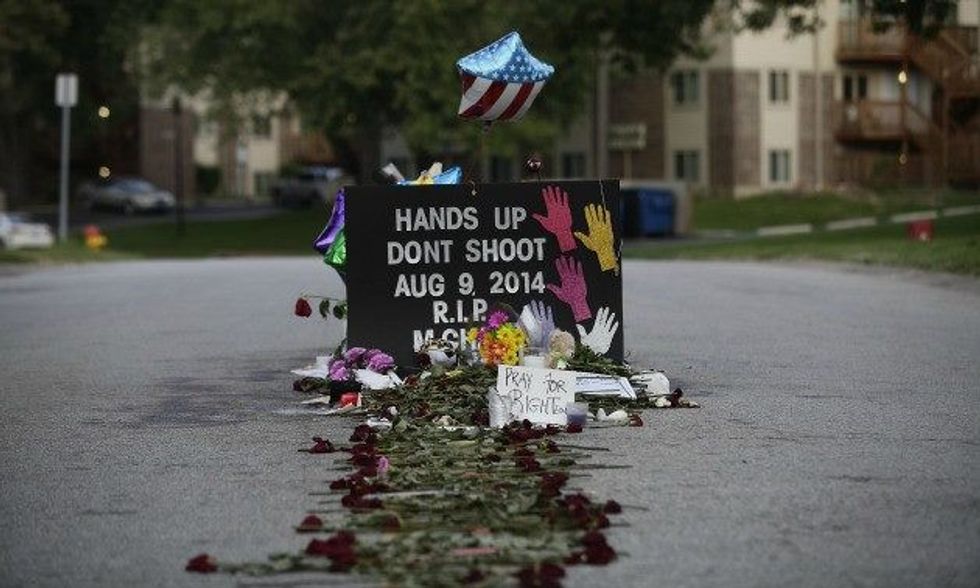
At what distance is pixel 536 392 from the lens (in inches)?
489

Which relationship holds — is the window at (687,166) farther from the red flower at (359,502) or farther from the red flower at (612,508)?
the red flower at (612,508)

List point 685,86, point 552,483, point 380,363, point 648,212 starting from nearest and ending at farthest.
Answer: point 552,483 → point 380,363 → point 648,212 → point 685,86

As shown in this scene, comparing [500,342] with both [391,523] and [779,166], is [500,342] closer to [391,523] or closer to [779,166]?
[391,523]

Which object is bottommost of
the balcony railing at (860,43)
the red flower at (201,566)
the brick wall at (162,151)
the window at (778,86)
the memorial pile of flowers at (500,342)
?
the red flower at (201,566)

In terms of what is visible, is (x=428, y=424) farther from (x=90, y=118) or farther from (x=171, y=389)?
(x=90, y=118)

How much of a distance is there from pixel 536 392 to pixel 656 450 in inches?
51.0

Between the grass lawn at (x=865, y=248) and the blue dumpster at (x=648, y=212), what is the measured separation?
4416mm

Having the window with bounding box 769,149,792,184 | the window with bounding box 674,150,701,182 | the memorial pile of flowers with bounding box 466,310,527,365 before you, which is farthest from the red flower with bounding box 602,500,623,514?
the window with bounding box 674,150,701,182

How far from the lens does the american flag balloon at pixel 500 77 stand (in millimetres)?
14434

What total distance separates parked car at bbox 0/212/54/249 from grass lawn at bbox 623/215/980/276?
1396 cm

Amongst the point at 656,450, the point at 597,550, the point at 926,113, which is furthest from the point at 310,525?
the point at 926,113

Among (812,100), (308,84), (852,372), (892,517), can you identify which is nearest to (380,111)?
(308,84)

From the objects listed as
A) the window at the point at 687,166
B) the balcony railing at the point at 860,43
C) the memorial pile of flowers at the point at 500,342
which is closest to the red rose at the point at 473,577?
the memorial pile of flowers at the point at 500,342

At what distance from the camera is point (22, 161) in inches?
3189
